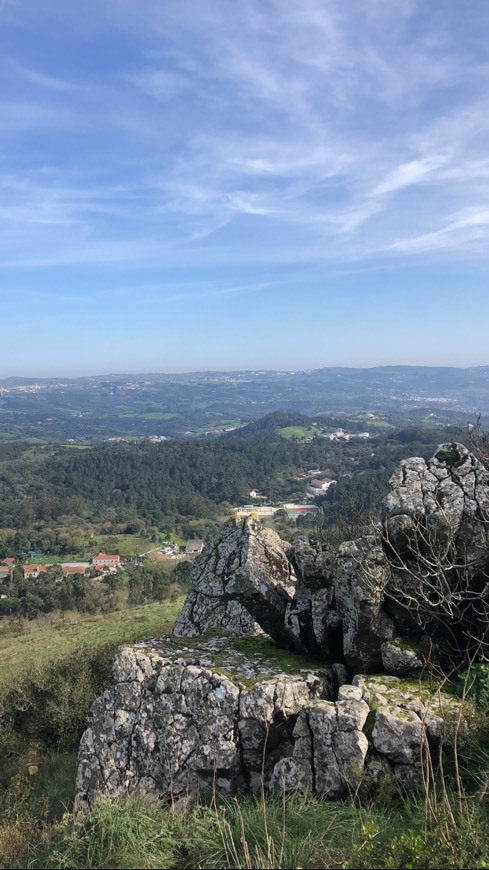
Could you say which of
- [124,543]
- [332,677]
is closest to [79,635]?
[332,677]

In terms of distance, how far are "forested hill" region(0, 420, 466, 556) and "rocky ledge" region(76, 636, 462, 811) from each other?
8393cm

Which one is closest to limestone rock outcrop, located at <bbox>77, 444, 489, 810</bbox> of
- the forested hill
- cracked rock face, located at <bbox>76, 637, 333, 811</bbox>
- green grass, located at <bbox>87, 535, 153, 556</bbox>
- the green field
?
cracked rock face, located at <bbox>76, 637, 333, 811</bbox>

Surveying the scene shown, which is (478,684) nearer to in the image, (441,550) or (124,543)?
(441,550)

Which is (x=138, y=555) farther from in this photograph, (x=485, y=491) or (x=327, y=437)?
(x=327, y=437)

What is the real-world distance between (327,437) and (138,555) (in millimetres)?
123708

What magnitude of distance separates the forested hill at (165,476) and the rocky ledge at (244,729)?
83.9 meters

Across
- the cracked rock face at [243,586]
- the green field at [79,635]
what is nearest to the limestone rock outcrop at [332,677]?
the cracked rock face at [243,586]

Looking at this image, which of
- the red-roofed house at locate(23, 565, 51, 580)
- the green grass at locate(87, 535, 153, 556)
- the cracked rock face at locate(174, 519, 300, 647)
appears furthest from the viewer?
the green grass at locate(87, 535, 153, 556)

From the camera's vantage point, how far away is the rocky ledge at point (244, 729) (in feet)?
20.4

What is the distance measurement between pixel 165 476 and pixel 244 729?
142m

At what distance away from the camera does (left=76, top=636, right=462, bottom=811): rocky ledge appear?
6203mm

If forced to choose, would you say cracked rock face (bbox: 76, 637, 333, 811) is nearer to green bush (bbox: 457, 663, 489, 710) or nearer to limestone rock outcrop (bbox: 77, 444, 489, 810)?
limestone rock outcrop (bbox: 77, 444, 489, 810)

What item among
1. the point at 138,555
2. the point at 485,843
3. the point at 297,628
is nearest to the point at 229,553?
the point at 297,628

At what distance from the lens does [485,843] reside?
4.09 meters
